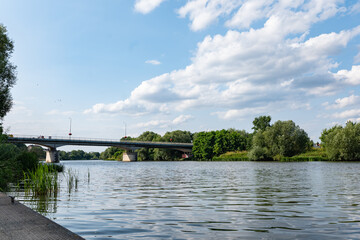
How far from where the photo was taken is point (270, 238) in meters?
7.95

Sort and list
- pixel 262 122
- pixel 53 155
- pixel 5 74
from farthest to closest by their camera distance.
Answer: pixel 262 122 → pixel 53 155 → pixel 5 74

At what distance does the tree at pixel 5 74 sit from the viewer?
3791 centimetres

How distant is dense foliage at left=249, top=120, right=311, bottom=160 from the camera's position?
84688 mm

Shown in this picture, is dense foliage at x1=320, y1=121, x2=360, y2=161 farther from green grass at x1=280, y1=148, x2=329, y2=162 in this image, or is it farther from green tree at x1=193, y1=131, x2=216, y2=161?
green tree at x1=193, y1=131, x2=216, y2=161

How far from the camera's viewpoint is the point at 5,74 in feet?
127

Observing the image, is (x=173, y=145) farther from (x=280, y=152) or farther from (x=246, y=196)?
A: (x=246, y=196)

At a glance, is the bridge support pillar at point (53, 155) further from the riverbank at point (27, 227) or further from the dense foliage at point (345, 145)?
the riverbank at point (27, 227)

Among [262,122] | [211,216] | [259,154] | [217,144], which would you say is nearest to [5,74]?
[211,216]

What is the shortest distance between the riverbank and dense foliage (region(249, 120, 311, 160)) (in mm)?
81949

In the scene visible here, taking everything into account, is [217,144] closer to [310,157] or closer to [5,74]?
[310,157]

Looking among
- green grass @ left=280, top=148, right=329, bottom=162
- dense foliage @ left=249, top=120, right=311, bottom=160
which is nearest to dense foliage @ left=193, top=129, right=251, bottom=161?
green grass @ left=280, top=148, right=329, bottom=162

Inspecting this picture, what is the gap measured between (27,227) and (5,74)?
3738 centimetres

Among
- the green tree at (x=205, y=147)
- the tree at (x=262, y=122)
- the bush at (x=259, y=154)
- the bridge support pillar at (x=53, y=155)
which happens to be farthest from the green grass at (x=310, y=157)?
the bridge support pillar at (x=53, y=155)

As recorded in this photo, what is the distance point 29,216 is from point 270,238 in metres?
5.67
